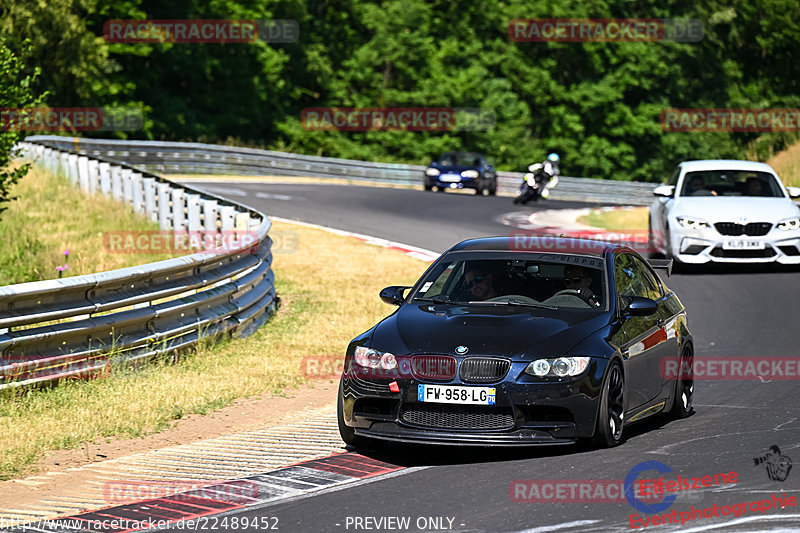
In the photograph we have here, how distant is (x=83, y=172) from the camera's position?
26.6 m

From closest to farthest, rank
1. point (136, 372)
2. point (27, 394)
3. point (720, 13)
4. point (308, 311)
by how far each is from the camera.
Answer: point (27, 394) → point (136, 372) → point (308, 311) → point (720, 13)

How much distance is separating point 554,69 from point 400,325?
62199 mm

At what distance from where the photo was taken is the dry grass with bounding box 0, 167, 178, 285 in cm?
1848

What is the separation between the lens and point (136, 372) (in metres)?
10.9

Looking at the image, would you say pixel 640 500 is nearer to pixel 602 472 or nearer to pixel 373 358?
pixel 602 472

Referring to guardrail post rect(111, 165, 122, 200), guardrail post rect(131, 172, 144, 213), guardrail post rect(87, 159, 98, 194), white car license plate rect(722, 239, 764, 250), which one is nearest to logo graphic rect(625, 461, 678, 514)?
white car license plate rect(722, 239, 764, 250)

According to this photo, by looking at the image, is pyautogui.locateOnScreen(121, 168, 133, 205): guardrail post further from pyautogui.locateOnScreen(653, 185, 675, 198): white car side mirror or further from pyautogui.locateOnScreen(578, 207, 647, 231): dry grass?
pyautogui.locateOnScreen(578, 207, 647, 231): dry grass

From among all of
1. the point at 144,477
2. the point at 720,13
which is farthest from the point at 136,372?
the point at 720,13

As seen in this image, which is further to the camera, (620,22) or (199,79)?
(620,22)

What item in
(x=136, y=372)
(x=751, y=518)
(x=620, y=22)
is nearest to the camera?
(x=751, y=518)

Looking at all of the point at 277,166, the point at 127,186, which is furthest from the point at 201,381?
the point at 277,166

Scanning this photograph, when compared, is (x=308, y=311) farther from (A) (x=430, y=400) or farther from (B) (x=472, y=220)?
(B) (x=472, y=220)
